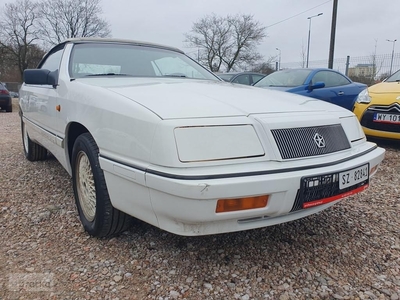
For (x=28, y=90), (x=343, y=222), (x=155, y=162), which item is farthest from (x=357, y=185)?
(x=28, y=90)

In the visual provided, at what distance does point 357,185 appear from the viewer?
185 cm

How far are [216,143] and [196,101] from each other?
1.12 feet

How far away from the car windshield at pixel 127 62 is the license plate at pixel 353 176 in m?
1.68

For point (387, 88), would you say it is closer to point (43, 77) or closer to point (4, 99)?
point (43, 77)

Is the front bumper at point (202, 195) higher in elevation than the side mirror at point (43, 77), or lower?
lower

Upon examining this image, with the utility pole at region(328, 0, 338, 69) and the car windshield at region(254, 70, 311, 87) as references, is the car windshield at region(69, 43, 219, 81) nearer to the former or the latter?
the car windshield at region(254, 70, 311, 87)

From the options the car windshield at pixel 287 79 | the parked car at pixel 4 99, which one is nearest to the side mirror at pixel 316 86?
the car windshield at pixel 287 79

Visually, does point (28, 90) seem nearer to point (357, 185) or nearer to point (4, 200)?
point (4, 200)

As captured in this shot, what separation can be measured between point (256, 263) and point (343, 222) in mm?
A: 921

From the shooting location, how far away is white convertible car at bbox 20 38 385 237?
1.49 m

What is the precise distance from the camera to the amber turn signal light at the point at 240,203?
1483 mm

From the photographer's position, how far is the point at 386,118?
4.22 metres

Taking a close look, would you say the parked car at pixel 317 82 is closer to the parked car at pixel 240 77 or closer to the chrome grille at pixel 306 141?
the parked car at pixel 240 77

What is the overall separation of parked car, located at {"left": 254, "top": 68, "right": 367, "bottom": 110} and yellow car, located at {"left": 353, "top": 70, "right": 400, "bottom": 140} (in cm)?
101
